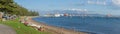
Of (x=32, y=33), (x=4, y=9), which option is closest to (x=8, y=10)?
(x=4, y=9)

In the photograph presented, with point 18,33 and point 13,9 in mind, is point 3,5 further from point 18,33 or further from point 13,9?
point 18,33

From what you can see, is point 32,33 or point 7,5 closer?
point 32,33

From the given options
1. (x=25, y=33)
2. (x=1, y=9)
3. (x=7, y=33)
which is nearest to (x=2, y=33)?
(x=7, y=33)

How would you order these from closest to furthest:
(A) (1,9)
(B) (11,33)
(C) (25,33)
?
(B) (11,33), (C) (25,33), (A) (1,9)

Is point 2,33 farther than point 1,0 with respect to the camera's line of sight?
No

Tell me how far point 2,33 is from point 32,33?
16.2 ft

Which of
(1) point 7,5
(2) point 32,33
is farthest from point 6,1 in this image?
(2) point 32,33

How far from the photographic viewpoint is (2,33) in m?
37.6

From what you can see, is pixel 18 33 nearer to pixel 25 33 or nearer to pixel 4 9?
pixel 25 33

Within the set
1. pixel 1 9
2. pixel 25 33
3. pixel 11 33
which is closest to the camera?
pixel 11 33

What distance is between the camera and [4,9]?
8994 centimetres

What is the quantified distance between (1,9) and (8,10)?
6.11ft

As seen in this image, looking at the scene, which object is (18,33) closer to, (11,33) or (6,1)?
(11,33)

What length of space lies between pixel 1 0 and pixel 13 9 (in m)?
4.37
